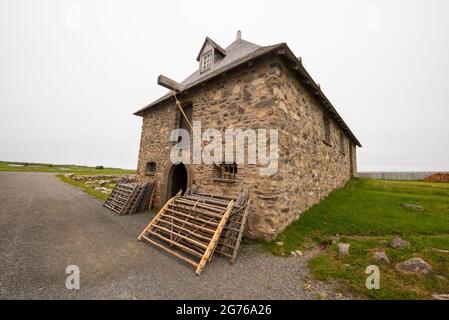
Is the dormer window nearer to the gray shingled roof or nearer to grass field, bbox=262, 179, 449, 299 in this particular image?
the gray shingled roof

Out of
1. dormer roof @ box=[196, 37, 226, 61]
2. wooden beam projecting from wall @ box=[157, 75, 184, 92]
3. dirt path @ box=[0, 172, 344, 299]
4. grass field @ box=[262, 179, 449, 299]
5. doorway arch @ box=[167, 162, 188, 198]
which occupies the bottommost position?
dirt path @ box=[0, 172, 344, 299]

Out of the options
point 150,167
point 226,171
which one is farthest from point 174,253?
point 150,167

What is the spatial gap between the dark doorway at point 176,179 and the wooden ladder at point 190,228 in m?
2.72

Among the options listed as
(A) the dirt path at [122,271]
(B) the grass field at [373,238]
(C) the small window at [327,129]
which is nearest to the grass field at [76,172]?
(A) the dirt path at [122,271]

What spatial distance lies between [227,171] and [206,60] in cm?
669

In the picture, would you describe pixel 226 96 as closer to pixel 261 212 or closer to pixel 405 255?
pixel 261 212

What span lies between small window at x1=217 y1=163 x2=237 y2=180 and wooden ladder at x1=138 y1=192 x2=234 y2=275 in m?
1.06

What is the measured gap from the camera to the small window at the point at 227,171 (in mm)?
6399

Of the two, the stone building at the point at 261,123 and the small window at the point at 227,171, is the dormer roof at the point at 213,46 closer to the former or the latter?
the stone building at the point at 261,123

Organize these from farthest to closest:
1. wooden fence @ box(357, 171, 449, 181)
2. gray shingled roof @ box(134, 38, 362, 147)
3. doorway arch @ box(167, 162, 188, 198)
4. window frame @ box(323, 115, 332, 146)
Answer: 1. wooden fence @ box(357, 171, 449, 181)
2. window frame @ box(323, 115, 332, 146)
3. doorway arch @ box(167, 162, 188, 198)
4. gray shingled roof @ box(134, 38, 362, 147)

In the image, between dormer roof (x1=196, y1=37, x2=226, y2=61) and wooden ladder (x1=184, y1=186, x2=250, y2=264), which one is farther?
dormer roof (x1=196, y1=37, x2=226, y2=61)

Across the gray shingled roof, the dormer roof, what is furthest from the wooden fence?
the dormer roof

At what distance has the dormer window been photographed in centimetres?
944
